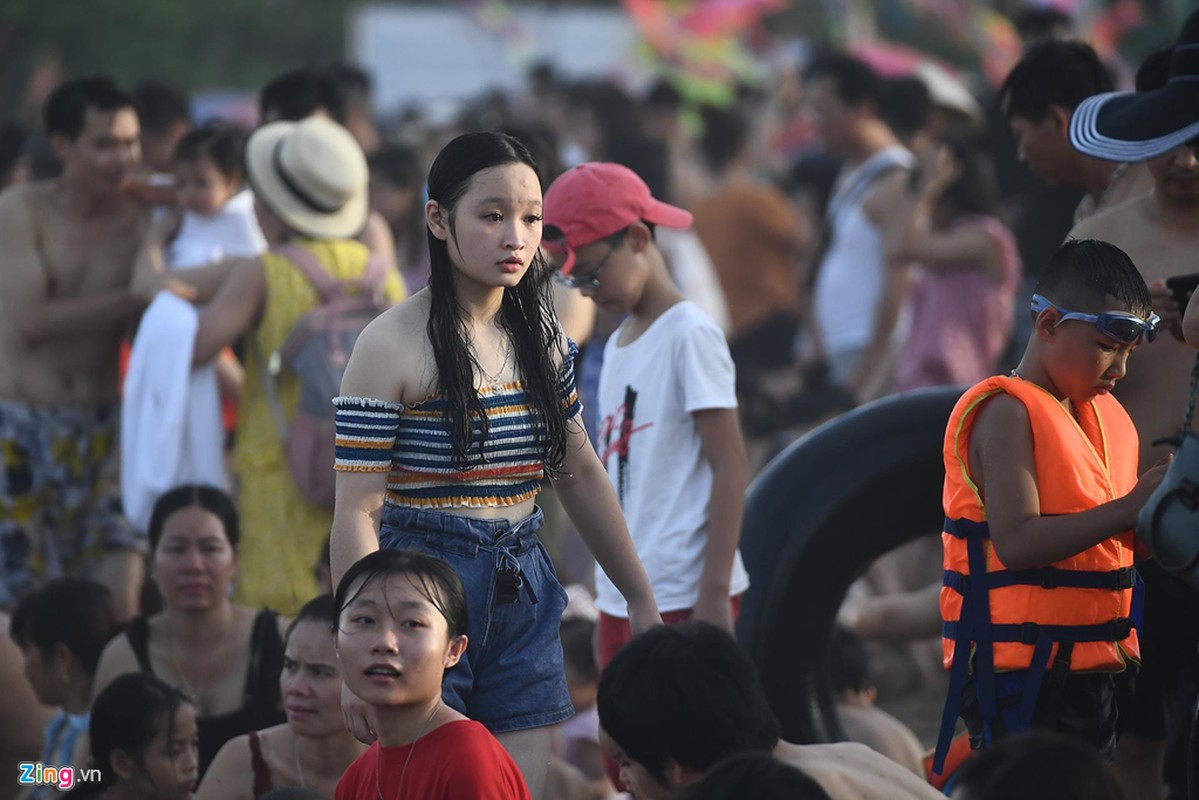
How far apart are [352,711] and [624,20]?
20105mm

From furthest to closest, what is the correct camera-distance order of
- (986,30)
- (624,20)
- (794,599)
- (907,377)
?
(624,20) < (986,30) < (907,377) < (794,599)

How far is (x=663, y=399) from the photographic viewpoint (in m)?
4.54

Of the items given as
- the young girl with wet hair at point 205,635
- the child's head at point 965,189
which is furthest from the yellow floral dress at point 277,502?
the child's head at point 965,189

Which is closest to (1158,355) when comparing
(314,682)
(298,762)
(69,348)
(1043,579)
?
(1043,579)

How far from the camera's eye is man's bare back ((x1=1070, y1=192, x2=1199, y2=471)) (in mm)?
4000

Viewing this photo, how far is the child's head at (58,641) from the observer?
548 centimetres

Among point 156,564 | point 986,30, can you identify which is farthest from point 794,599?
point 986,30

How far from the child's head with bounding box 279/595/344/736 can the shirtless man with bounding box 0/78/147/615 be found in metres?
2.17

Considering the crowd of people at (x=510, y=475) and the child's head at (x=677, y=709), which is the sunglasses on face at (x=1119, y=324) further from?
the child's head at (x=677, y=709)

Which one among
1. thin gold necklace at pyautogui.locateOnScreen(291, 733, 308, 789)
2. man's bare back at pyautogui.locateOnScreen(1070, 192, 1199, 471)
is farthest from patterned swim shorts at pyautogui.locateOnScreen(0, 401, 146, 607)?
man's bare back at pyautogui.locateOnScreen(1070, 192, 1199, 471)

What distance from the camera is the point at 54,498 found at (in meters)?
6.53

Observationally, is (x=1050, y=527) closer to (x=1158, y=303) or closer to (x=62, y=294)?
(x=1158, y=303)

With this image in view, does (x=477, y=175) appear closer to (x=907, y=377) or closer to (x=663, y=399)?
(x=663, y=399)

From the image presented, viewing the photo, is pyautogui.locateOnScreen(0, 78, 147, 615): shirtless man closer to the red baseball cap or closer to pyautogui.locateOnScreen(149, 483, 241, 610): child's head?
pyautogui.locateOnScreen(149, 483, 241, 610): child's head
